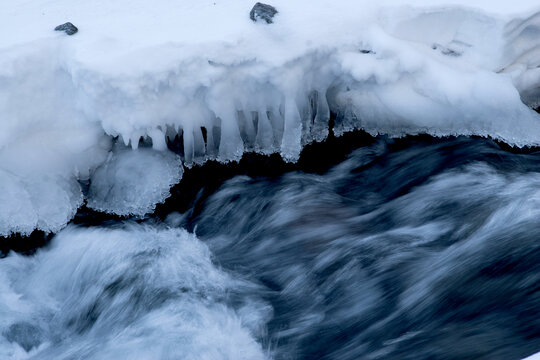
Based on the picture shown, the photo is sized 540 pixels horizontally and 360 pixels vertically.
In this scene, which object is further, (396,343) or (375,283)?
(375,283)

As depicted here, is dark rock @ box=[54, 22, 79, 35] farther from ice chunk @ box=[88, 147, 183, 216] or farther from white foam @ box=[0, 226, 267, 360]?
white foam @ box=[0, 226, 267, 360]

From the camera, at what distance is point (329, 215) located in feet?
12.7

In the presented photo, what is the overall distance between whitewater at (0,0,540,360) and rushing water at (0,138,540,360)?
0.04ft

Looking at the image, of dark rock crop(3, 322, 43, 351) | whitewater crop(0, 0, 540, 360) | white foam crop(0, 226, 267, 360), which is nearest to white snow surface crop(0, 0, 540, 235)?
whitewater crop(0, 0, 540, 360)

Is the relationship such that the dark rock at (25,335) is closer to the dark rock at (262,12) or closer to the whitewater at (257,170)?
the whitewater at (257,170)

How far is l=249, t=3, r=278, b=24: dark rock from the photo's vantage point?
12.8 feet

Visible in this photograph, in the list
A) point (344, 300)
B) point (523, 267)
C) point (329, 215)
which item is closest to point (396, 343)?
point (344, 300)

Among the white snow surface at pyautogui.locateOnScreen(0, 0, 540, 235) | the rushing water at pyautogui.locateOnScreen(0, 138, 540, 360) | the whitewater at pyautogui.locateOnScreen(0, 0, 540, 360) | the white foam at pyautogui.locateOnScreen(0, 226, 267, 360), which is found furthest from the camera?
the white snow surface at pyautogui.locateOnScreen(0, 0, 540, 235)

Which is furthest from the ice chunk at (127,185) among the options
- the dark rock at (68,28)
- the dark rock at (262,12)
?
the dark rock at (262,12)

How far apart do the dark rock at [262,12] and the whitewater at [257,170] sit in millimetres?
26

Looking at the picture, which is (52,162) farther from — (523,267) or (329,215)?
(523,267)

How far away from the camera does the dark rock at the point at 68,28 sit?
154 inches

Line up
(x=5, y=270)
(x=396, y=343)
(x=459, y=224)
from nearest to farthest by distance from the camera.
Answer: (x=396, y=343)
(x=459, y=224)
(x=5, y=270)

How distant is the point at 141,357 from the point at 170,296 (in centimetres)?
41
